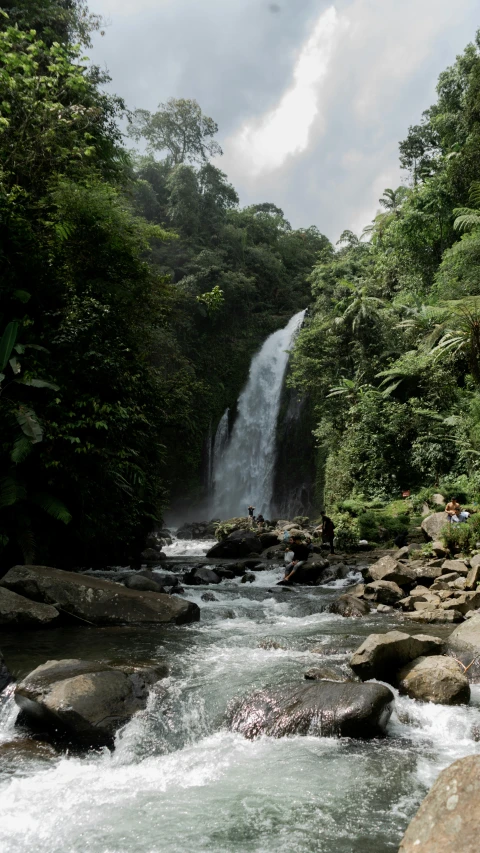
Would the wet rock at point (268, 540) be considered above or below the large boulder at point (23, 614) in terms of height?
below

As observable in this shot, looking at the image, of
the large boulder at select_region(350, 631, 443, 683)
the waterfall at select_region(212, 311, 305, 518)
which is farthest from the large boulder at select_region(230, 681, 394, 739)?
the waterfall at select_region(212, 311, 305, 518)

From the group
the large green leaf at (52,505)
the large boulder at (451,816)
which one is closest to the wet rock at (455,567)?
the large green leaf at (52,505)

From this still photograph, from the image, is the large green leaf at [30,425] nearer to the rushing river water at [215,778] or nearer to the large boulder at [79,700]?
the rushing river water at [215,778]

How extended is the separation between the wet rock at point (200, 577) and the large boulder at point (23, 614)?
5044mm

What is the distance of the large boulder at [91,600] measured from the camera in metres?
8.24

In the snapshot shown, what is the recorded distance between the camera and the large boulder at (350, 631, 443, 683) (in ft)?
18.9

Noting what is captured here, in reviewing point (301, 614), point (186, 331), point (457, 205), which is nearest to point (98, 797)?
point (301, 614)

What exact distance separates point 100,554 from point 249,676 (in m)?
9.99

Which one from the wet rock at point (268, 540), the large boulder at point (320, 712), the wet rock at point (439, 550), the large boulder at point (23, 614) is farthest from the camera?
the wet rock at point (268, 540)

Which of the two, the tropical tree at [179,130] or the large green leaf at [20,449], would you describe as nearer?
the large green leaf at [20,449]

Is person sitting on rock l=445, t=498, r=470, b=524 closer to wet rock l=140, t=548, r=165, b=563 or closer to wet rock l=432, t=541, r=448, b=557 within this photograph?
wet rock l=432, t=541, r=448, b=557

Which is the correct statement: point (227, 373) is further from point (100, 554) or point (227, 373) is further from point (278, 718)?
point (278, 718)

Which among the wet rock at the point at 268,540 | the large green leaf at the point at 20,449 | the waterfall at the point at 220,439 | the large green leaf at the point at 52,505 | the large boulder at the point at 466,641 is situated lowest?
the wet rock at the point at 268,540

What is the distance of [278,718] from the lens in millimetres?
4938
